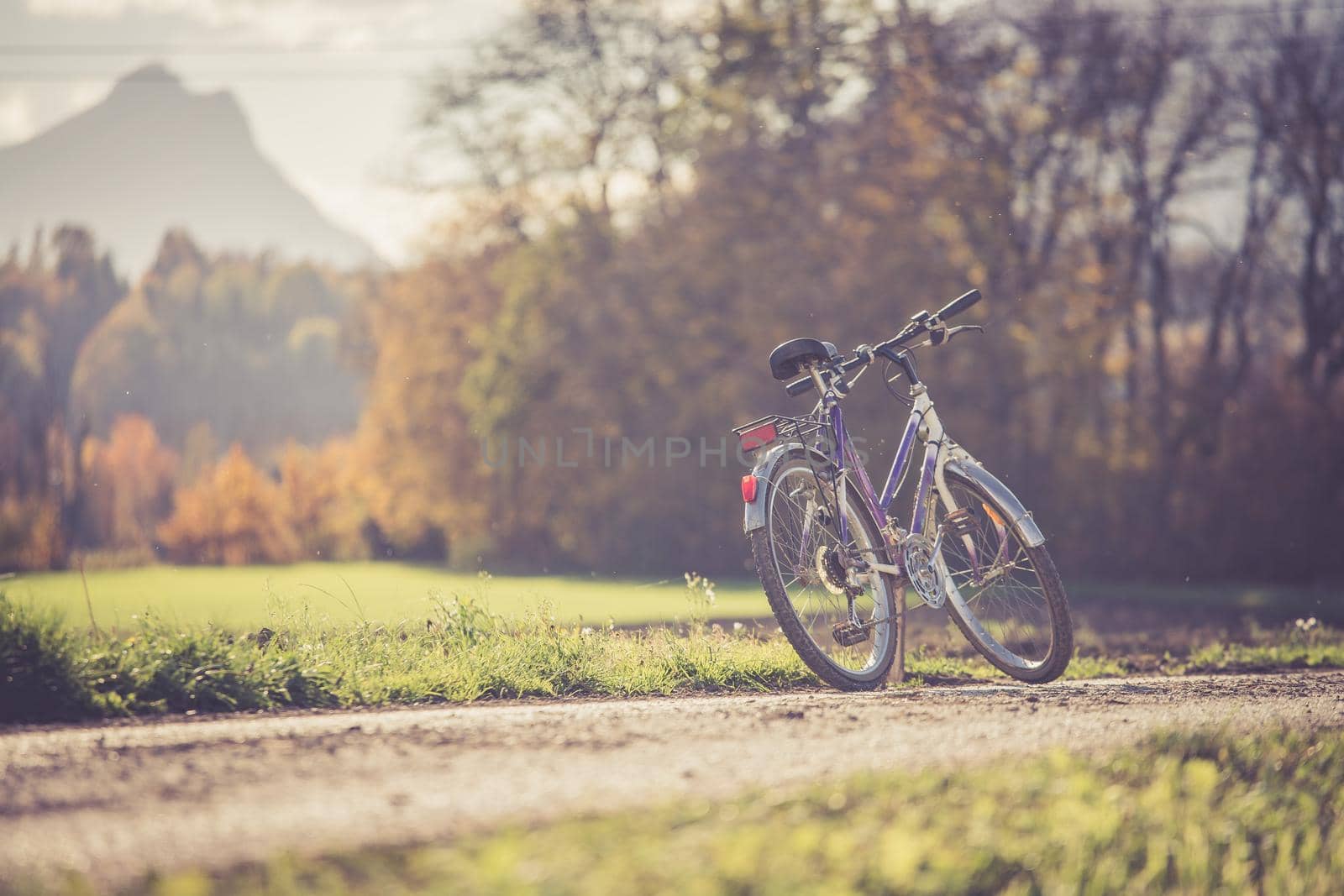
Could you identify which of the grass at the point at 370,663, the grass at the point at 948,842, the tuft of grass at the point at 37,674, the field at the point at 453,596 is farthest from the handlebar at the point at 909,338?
the tuft of grass at the point at 37,674

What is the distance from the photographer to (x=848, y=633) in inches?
201

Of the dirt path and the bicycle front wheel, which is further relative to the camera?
the bicycle front wheel

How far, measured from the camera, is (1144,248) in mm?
19766

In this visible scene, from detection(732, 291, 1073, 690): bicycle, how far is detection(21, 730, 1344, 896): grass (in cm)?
140

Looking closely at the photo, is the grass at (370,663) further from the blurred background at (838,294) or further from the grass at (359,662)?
the blurred background at (838,294)

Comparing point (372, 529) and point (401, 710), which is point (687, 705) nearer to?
point (401, 710)

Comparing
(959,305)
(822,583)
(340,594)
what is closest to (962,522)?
(822,583)

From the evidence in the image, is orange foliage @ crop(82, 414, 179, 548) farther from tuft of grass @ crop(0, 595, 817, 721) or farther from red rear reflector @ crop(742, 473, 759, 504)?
red rear reflector @ crop(742, 473, 759, 504)

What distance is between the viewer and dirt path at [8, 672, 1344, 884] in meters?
2.72

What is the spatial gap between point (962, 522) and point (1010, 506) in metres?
0.22

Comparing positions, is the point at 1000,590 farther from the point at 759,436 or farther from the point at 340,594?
the point at 340,594

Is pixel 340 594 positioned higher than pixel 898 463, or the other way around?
pixel 898 463

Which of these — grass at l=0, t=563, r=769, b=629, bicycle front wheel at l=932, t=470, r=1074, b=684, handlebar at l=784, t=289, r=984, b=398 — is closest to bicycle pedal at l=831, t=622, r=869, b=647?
bicycle front wheel at l=932, t=470, r=1074, b=684

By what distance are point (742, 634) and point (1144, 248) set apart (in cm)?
1567
